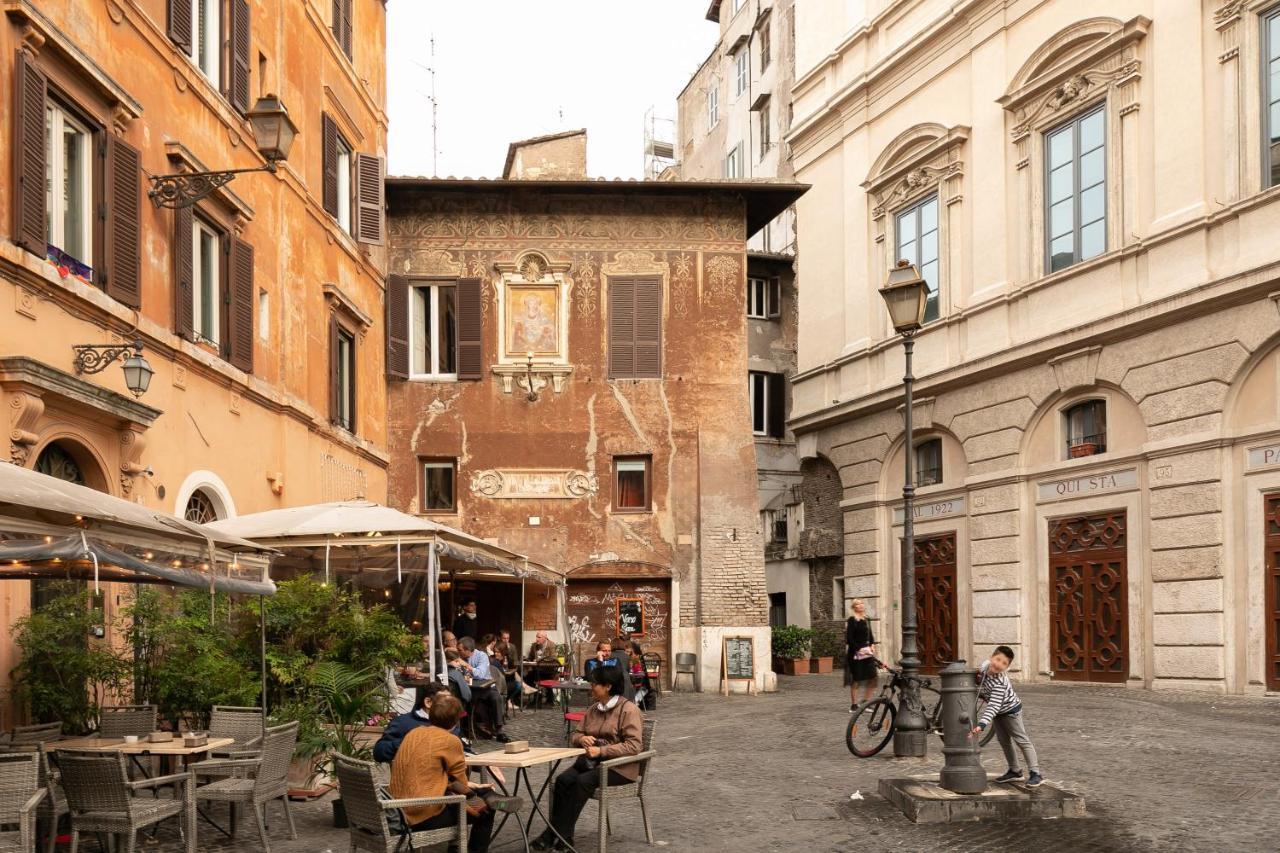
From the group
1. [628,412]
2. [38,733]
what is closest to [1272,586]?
[628,412]

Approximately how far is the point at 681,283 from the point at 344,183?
625 centimetres

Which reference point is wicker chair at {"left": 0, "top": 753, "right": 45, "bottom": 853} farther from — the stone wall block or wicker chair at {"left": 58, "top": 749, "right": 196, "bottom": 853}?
the stone wall block

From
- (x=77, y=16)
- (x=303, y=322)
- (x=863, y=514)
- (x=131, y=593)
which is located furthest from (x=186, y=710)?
(x=863, y=514)

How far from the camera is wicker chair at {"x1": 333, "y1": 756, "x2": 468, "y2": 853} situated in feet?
23.9

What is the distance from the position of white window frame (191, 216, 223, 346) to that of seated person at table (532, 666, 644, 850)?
7624mm

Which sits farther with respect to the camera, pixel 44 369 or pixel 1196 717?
pixel 1196 717

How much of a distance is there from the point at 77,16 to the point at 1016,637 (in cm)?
1692

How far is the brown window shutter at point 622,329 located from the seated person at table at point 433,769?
53.3 feet

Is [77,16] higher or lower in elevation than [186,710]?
higher

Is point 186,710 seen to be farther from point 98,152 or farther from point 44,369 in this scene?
point 98,152

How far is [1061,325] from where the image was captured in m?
21.5

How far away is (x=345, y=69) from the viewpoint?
21094 mm

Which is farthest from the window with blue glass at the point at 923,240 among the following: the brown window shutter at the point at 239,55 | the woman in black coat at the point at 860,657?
the brown window shutter at the point at 239,55

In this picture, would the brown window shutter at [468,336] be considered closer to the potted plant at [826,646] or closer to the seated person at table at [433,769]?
the potted plant at [826,646]
